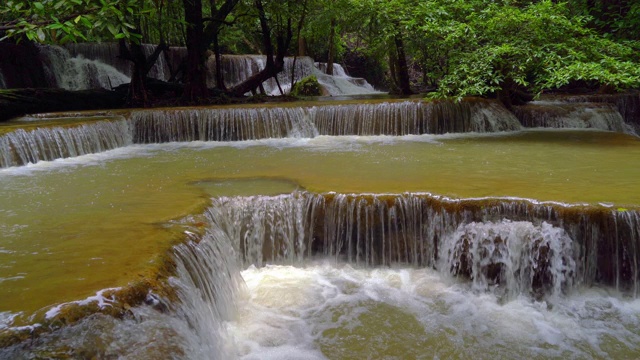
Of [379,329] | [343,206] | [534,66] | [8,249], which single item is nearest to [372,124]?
[534,66]

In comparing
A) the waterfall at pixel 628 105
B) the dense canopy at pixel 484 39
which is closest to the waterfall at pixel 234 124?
the dense canopy at pixel 484 39

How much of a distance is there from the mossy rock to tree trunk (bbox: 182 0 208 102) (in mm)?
4613

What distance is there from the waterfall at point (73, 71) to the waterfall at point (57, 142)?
276 inches

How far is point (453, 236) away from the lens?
5.04 meters

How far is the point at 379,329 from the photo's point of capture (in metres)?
4.09

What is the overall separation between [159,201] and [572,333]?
398cm

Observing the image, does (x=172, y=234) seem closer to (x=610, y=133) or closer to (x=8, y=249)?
(x=8, y=249)

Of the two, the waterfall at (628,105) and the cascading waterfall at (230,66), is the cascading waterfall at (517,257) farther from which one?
the cascading waterfall at (230,66)

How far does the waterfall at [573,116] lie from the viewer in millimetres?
11555

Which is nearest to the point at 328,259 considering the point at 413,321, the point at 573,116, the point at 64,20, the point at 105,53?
the point at 413,321

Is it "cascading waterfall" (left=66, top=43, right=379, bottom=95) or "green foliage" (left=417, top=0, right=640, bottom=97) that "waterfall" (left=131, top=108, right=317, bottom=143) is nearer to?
"green foliage" (left=417, top=0, right=640, bottom=97)

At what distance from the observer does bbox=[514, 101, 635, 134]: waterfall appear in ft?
37.9

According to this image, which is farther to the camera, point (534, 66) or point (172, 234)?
point (534, 66)

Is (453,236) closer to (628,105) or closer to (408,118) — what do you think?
(408,118)
